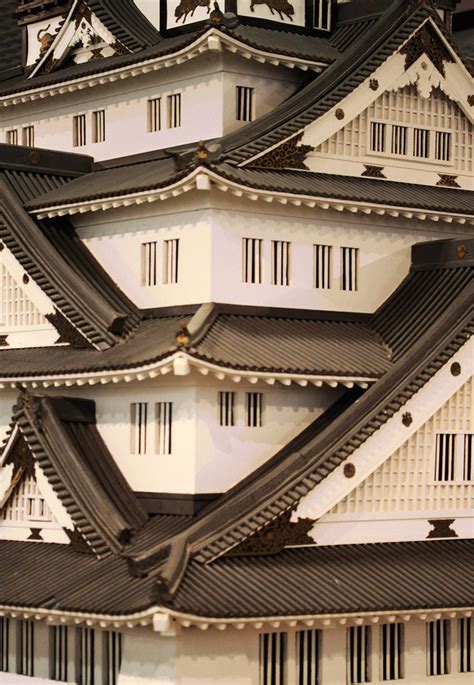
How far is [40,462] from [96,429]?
179 centimetres

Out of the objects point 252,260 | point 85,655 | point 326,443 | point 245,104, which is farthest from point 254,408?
point 245,104

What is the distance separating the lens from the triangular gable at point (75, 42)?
4191 centimetres

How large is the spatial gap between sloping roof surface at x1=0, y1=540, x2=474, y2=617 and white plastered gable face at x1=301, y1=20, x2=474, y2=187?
7570 millimetres

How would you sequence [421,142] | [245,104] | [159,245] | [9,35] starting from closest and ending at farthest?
[159,245], [245,104], [421,142], [9,35]

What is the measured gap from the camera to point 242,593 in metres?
33.3

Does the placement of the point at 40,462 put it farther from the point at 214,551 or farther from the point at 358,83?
the point at 358,83

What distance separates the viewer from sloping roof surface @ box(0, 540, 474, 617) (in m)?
33.1

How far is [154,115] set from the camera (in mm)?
40688

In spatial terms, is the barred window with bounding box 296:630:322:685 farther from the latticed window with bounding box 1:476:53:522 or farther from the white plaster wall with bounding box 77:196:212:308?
the white plaster wall with bounding box 77:196:212:308

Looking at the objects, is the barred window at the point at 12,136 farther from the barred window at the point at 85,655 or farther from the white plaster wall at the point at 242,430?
the barred window at the point at 85,655

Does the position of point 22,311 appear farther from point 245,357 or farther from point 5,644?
point 5,644

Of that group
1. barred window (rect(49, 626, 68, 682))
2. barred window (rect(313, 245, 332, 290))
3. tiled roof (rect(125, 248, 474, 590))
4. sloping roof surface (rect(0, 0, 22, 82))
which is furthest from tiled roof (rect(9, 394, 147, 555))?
sloping roof surface (rect(0, 0, 22, 82))

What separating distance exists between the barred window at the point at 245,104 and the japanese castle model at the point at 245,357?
0.18 feet

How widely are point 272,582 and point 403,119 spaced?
1037 cm
